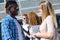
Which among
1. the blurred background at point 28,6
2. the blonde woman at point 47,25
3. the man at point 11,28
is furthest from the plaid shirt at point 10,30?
the blurred background at point 28,6

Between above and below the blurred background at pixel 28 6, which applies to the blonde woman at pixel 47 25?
above

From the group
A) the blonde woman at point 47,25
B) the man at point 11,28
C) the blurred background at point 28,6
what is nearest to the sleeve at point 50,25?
the blonde woman at point 47,25

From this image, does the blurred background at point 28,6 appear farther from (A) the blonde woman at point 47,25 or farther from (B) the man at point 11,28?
(B) the man at point 11,28

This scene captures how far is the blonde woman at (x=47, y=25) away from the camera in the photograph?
106 inches

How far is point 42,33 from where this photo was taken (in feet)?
9.09

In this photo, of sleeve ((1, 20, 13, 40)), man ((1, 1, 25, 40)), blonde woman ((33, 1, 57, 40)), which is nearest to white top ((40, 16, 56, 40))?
blonde woman ((33, 1, 57, 40))

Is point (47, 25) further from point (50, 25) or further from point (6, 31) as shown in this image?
point (6, 31)

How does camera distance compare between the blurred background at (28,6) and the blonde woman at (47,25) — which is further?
the blurred background at (28,6)

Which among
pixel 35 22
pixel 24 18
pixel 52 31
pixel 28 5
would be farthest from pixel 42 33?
pixel 28 5

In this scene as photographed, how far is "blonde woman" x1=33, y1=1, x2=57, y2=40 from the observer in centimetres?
270

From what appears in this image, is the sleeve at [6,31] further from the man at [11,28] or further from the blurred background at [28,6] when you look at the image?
the blurred background at [28,6]

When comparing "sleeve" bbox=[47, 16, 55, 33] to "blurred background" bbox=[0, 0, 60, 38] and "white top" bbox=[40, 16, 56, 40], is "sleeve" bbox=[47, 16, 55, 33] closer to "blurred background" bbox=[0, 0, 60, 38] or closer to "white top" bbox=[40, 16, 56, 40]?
"white top" bbox=[40, 16, 56, 40]

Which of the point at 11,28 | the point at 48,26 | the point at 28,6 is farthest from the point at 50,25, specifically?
the point at 28,6

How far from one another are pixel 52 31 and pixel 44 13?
315mm
